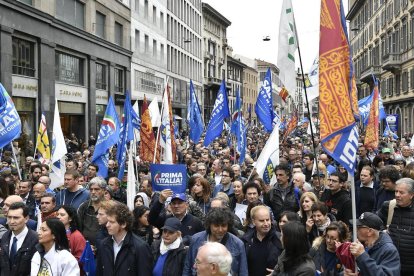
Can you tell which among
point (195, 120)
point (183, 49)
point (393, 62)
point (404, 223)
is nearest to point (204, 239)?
point (404, 223)

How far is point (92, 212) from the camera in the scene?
295 inches

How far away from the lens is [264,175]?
11.1 metres

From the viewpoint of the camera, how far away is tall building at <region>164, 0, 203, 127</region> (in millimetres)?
53906

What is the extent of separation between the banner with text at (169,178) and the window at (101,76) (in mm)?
27464

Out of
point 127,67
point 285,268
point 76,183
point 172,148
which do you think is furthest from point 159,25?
point 285,268

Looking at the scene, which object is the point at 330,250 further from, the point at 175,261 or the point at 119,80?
the point at 119,80

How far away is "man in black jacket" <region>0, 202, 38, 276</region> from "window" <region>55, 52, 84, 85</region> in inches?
888

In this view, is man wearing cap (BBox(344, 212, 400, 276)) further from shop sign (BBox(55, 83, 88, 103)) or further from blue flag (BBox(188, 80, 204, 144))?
shop sign (BBox(55, 83, 88, 103))

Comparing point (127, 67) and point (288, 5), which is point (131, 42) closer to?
point (127, 67)

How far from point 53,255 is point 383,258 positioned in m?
2.98

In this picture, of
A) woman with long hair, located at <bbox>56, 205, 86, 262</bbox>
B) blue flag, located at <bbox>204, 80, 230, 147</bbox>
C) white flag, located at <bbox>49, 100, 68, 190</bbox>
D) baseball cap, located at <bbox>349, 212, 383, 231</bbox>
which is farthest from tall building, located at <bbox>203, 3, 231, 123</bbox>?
baseball cap, located at <bbox>349, 212, 383, 231</bbox>

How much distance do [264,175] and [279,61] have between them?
7.66ft

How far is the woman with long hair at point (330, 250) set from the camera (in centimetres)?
563

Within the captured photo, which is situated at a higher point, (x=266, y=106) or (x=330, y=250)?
(x=266, y=106)
